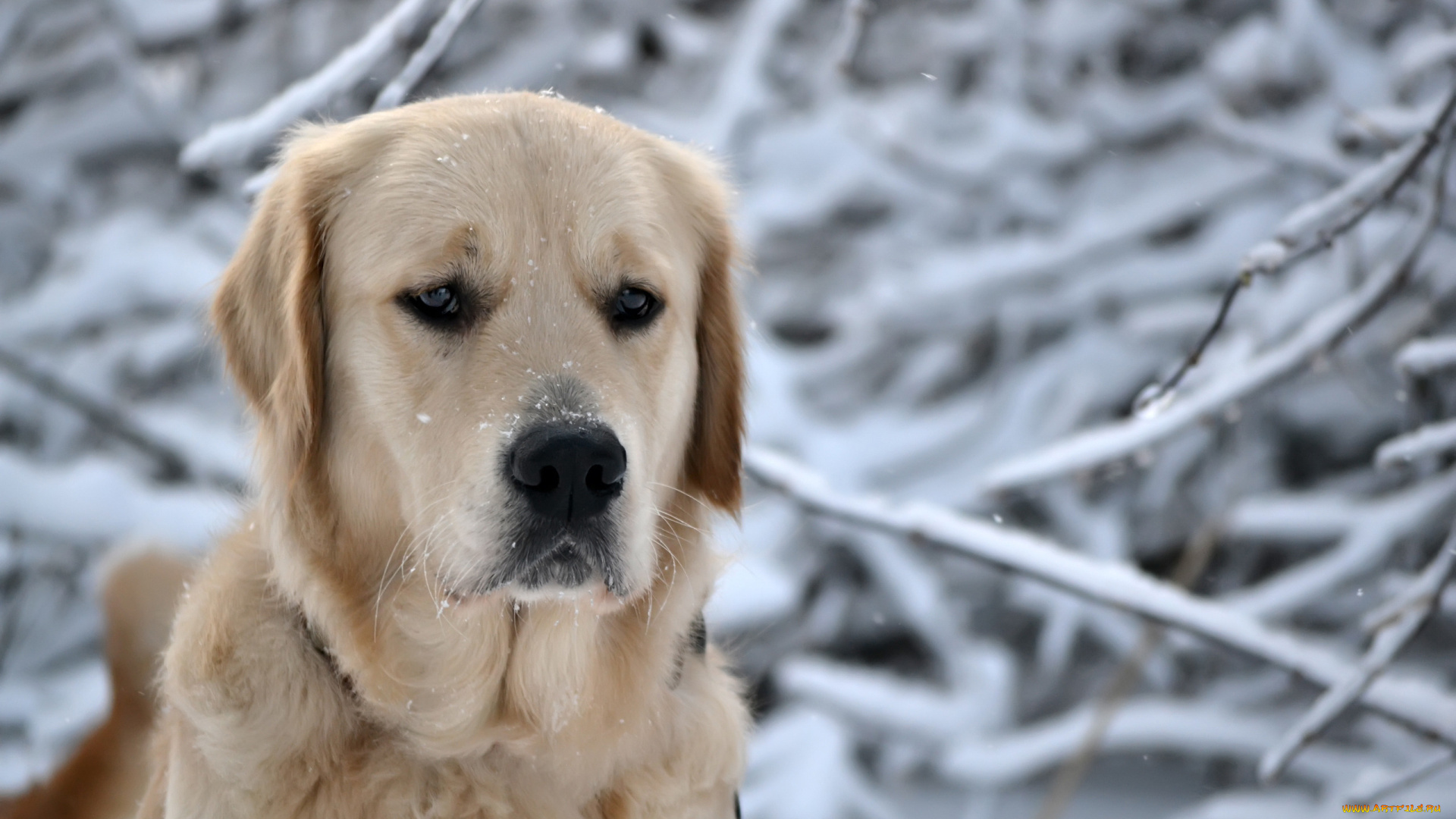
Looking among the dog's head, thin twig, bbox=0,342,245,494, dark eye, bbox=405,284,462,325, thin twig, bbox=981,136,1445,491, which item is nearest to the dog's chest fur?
the dog's head

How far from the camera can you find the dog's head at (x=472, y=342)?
1.77 m

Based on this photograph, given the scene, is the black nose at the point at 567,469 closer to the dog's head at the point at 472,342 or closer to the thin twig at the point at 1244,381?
the dog's head at the point at 472,342

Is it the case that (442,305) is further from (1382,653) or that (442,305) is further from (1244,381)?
(1382,653)

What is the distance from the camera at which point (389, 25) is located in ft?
6.88

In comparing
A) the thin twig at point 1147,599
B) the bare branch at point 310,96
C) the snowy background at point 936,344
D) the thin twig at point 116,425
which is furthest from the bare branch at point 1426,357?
the thin twig at point 116,425

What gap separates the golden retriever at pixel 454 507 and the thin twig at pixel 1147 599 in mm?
821

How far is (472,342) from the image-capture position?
6.18 feet

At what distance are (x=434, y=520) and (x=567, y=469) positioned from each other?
288mm

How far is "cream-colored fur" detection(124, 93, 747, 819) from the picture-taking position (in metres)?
1.83

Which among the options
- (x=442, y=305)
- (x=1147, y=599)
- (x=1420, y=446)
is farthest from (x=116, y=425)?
(x=1420, y=446)

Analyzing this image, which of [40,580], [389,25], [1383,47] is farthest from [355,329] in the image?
[1383,47]

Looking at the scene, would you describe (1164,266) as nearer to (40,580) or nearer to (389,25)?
(389,25)

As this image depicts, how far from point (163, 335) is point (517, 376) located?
4.10 metres

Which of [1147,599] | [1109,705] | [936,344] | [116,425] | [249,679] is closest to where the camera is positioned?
[249,679]
